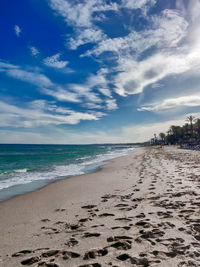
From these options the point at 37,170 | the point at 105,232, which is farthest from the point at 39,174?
the point at 105,232

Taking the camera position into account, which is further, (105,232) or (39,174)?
(39,174)

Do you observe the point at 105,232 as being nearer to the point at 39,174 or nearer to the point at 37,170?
the point at 39,174

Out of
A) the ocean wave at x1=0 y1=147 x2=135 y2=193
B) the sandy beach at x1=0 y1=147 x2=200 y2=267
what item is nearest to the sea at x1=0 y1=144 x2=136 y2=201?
the ocean wave at x1=0 y1=147 x2=135 y2=193

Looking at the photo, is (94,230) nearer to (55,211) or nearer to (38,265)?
(38,265)

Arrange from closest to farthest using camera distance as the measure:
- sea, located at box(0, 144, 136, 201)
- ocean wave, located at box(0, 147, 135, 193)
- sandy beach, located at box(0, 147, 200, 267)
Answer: sandy beach, located at box(0, 147, 200, 267), sea, located at box(0, 144, 136, 201), ocean wave, located at box(0, 147, 135, 193)

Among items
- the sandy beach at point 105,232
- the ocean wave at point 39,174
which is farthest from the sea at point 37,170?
the sandy beach at point 105,232

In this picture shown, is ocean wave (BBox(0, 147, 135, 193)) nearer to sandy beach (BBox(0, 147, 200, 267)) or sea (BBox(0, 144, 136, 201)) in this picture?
sea (BBox(0, 144, 136, 201))

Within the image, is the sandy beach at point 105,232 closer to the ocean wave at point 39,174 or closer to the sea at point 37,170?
the sea at point 37,170

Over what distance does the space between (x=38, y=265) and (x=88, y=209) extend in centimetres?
262

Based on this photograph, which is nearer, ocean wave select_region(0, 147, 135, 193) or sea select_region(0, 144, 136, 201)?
sea select_region(0, 144, 136, 201)

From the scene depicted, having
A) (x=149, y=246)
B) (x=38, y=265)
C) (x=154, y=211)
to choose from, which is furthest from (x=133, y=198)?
(x=38, y=265)

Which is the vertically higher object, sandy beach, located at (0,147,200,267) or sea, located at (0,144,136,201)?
sandy beach, located at (0,147,200,267)

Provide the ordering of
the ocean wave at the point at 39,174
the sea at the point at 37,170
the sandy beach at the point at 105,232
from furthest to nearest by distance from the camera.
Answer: the ocean wave at the point at 39,174 → the sea at the point at 37,170 → the sandy beach at the point at 105,232

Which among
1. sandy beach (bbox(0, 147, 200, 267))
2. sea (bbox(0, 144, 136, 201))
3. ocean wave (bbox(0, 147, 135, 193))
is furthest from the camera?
ocean wave (bbox(0, 147, 135, 193))
